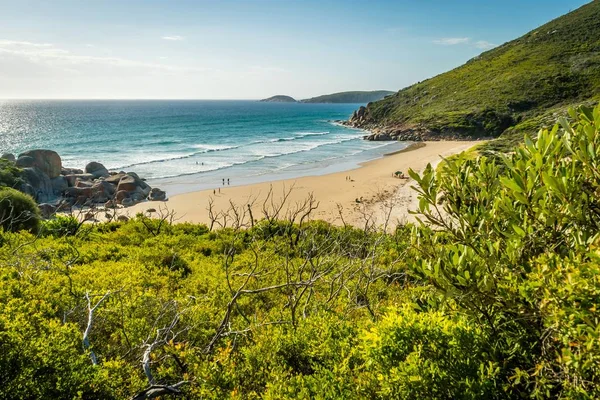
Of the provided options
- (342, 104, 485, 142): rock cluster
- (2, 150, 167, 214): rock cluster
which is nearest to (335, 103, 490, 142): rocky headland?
(342, 104, 485, 142): rock cluster

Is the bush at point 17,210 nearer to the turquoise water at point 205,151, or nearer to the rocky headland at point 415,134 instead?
the turquoise water at point 205,151

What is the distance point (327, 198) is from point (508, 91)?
50.7 metres

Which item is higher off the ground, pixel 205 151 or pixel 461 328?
pixel 461 328

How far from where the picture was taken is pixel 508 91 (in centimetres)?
6119

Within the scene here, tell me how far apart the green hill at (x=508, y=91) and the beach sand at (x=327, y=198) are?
19.3m

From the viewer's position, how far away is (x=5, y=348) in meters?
3.12

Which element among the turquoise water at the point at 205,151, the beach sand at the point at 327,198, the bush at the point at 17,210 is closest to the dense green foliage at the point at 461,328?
the bush at the point at 17,210

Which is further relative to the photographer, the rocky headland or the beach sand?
the rocky headland

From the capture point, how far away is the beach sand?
2219cm

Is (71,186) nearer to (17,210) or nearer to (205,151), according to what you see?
(17,210)

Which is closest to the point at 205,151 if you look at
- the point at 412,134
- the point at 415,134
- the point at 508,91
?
the point at 412,134

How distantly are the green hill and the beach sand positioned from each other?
63.3 feet

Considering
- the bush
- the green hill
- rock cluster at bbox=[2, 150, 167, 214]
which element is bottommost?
rock cluster at bbox=[2, 150, 167, 214]

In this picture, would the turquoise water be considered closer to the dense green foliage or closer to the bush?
the bush
